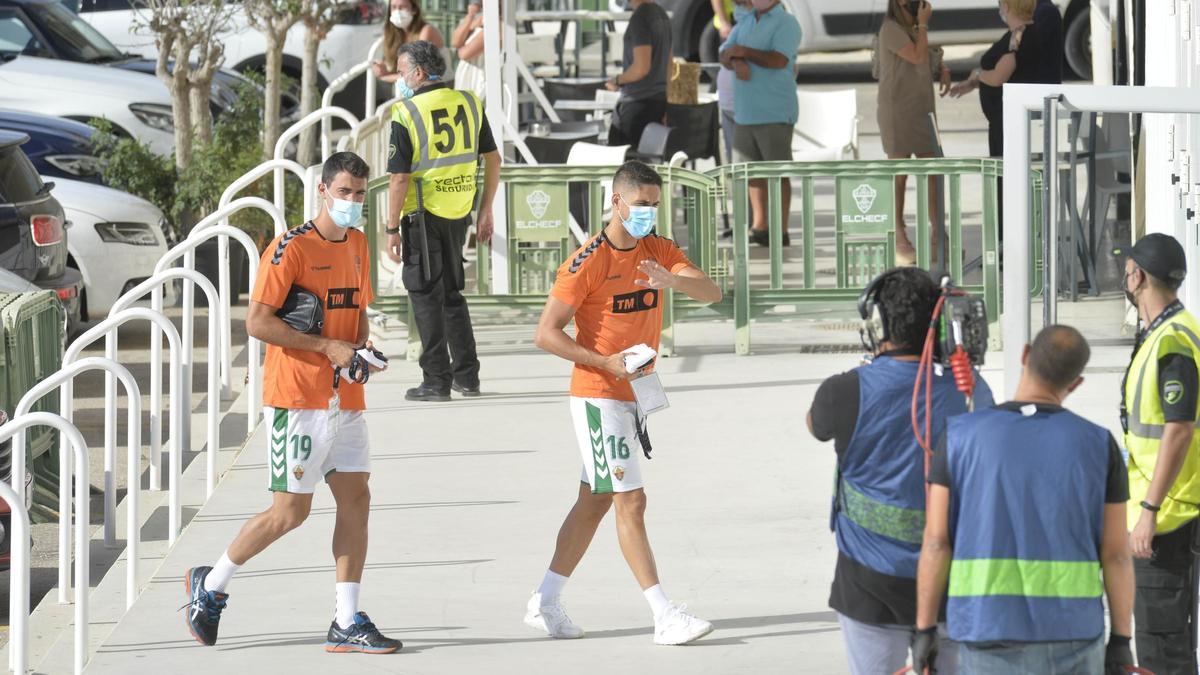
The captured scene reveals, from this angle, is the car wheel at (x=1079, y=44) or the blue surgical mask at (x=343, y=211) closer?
the blue surgical mask at (x=343, y=211)

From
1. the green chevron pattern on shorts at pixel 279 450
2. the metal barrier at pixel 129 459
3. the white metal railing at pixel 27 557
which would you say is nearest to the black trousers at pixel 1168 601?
the green chevron pattern on shorts at pixel 279 450

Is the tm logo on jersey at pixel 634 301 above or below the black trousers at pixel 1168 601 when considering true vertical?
above

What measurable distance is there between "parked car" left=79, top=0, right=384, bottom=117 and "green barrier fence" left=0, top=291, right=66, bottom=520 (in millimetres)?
10550

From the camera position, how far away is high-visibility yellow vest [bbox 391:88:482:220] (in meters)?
9.88

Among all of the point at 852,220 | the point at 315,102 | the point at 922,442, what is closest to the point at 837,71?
the point at 315,102

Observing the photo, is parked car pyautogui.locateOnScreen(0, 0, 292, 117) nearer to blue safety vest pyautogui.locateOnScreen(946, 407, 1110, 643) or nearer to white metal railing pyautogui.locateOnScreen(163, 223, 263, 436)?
white metal railing pyautogui.locateOnScreen(163, 223, 263, 436)

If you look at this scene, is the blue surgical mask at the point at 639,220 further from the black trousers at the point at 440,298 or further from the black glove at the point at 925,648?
the black trousers at the point at 440,298

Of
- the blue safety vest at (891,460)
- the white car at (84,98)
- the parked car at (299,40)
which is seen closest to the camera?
the blue safety vest at (891,460)

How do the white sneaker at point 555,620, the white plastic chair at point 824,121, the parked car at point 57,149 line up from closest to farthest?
the white sneaker at point 555,620 < the parked car at point 57,149 < the white plastic chair at point 824,121

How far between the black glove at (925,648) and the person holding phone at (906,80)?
8.92 metres

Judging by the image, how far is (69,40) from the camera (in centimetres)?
1759

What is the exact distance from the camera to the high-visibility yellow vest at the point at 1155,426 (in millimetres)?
5305

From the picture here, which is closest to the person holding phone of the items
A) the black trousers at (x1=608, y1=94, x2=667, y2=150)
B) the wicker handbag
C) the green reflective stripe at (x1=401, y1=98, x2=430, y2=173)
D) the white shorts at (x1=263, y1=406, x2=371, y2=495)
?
the black trousers at (x1=608, y1=94, x2=667, y2=150)

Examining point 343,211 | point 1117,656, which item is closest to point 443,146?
point 343,211
